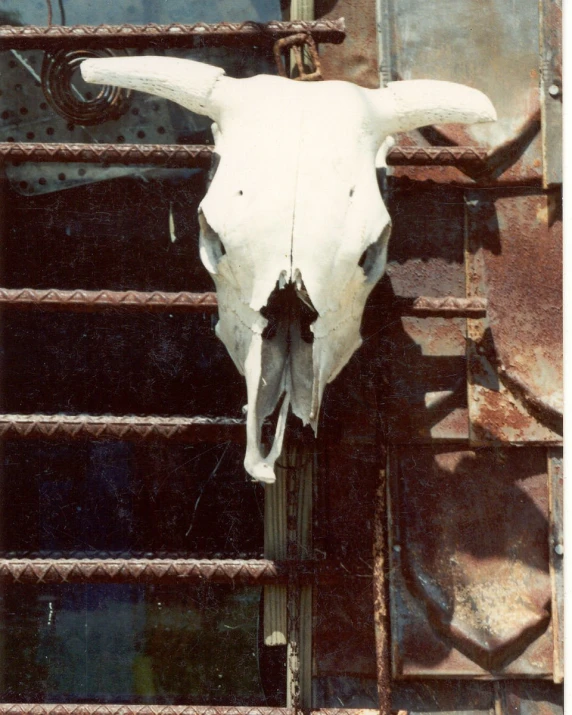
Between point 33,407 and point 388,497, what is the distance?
810 mm

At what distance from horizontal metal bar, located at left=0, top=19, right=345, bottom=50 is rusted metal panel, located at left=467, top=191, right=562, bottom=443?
49cm

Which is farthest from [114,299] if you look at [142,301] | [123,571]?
[123,571]

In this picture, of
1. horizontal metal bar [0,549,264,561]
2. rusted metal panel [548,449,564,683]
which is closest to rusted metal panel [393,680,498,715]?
rusted metal panel [548,449,564,683]

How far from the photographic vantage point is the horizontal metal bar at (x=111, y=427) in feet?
6.75

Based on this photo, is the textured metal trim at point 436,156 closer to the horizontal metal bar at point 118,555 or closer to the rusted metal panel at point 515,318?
the rusted metal panel at point 515,318

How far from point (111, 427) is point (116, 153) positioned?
544 mm

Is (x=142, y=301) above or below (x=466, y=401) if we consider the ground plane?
above

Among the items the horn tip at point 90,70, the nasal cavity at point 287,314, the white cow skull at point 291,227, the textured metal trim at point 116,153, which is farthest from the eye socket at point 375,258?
the horn tip at point 90,70

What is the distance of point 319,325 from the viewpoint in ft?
5.81

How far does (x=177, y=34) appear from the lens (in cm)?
217

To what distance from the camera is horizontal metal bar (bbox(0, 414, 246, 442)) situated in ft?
6.75

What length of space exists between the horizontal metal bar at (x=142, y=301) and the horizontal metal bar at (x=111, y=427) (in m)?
0.21

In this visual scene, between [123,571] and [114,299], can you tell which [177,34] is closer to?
[114,299]

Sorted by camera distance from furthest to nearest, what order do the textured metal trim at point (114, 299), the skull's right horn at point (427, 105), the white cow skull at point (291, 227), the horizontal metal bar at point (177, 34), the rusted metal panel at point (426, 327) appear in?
the rusted metal panel at point (426, 327), the horizontal metal bar at point (177, 34), the textured metal trim at point (114, 299), the skull's right horn at point (427, 105), the white cow skull at point (291, 227)
